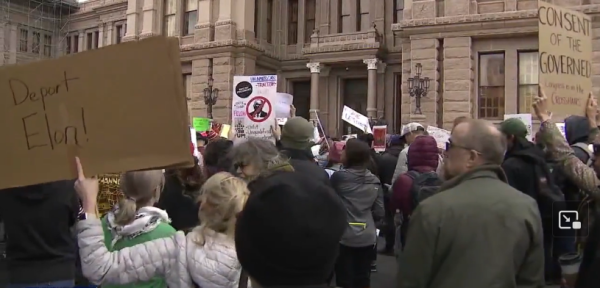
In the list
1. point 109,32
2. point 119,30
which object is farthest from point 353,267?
point 109,32

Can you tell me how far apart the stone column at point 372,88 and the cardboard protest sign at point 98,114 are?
19.8 metres

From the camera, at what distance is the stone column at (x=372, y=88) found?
72.8 ft

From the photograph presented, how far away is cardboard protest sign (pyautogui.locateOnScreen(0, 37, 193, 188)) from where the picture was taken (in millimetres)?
2727

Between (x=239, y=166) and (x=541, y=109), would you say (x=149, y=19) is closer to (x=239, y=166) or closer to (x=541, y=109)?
(x=239, y=166)

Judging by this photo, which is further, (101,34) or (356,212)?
(101,34)

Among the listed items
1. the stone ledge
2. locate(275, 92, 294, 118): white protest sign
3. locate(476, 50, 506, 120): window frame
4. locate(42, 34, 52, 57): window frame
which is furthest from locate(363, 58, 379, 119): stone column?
locate(42, 34, 52, 57): window frame

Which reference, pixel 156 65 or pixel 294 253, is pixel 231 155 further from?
pixel 294 253

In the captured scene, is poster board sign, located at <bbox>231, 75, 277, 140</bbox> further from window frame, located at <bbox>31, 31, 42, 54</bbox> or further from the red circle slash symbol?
window frame, located at <bbox>31, 31, 42, 54</bbox>

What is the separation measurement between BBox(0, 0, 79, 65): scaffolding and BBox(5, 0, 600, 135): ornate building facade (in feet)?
42.6

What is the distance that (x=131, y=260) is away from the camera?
9.45 feet

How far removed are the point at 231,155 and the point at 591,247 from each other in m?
2.63

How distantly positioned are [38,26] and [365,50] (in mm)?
24588

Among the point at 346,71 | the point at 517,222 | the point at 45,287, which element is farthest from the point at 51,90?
the point at 346,71

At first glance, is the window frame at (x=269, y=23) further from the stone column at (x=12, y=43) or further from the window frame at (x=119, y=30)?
the stone column at (x=12, y=43)
